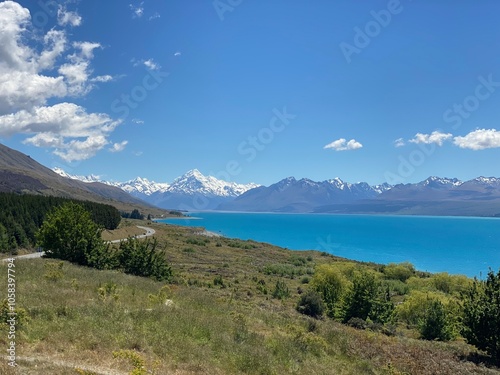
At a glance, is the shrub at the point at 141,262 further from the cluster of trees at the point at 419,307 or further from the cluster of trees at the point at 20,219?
the cluster of trees at the point at 20,219

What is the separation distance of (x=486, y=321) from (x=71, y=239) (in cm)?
3409

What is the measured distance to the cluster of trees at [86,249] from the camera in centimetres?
3469

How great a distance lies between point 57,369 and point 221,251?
313ft

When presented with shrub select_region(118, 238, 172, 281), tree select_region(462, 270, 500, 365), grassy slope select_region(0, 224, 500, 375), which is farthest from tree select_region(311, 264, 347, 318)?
tree select_region(462, 270, 500, 365)

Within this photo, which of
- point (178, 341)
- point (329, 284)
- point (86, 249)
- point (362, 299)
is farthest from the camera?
point (329, 284)

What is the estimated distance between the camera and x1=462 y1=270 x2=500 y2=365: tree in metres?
19.8

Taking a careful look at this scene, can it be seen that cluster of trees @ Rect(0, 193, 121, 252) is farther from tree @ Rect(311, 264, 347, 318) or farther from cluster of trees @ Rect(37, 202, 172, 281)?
tree @ Rect(311, 264, 347, 318)

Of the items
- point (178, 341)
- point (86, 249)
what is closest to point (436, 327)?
point (178, 341)

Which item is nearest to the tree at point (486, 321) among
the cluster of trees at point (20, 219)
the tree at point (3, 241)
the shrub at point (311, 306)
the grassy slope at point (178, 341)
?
the grassy slope at point (178, 341)

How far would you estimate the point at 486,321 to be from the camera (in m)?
20.0

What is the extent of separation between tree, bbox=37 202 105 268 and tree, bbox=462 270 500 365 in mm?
30327

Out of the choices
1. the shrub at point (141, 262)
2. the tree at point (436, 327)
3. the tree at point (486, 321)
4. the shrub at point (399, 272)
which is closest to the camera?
the tree at point (486, 321)

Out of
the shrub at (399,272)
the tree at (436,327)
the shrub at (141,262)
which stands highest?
the shrub at (141,262)

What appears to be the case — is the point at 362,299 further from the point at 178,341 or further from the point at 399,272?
the point at 399,272
